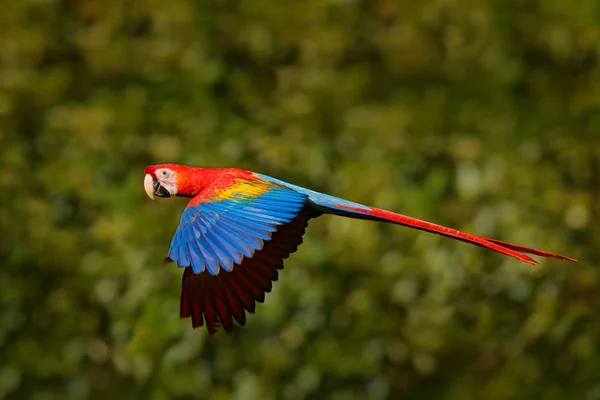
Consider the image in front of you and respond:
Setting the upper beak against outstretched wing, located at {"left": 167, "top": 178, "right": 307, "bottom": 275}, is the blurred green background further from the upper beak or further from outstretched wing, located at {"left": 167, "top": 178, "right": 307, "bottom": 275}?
outstretched wing, located at {"left": 167, "top": 178, "right": 307, "bottom": 275}

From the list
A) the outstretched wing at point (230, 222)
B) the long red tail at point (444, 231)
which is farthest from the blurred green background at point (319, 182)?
the long red tail at point (444, 231)

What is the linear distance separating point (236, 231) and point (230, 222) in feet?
0.18

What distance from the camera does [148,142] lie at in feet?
20.3

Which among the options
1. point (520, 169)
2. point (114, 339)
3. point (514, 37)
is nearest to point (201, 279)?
point (114, 339)

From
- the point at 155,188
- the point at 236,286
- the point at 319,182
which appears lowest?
the point at 319,182

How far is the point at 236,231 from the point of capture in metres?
3.09

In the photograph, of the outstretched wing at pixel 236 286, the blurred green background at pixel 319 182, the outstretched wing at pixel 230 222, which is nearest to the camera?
the outstretched wing at pixel 230 222

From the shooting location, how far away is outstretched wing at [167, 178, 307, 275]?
3008 millimetres

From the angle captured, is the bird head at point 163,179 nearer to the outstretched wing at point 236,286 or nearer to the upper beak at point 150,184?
the upper beak at point 150,184

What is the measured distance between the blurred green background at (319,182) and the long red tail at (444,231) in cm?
265

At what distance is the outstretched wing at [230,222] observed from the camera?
301 centimetres

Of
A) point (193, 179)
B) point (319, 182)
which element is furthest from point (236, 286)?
point (319, 182)

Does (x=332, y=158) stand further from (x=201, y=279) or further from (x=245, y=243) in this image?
(x=245, y=243)

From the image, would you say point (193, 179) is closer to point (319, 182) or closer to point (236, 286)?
point (236, 286)
